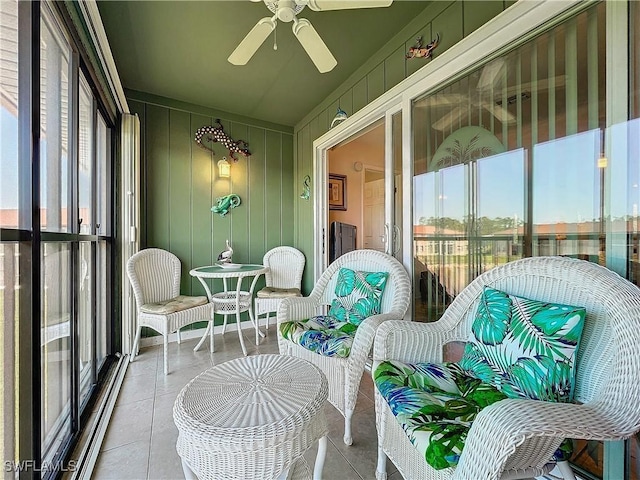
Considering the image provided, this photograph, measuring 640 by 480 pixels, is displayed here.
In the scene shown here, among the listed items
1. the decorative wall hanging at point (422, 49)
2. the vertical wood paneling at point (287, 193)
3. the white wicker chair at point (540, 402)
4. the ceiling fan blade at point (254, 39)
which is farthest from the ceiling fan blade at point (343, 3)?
the vertical wood paneling at point (287, 193)

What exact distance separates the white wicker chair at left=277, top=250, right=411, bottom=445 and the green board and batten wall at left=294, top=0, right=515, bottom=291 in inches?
47.4

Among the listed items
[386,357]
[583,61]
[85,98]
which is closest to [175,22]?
[85,98]

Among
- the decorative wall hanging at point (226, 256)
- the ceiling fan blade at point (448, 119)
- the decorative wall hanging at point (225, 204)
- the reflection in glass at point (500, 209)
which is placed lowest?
the decorative wall hanging at point (226, 256)

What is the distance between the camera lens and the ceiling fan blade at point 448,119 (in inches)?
69.8

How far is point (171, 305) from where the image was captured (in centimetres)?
254

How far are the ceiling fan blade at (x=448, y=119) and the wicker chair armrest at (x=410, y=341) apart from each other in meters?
1.26

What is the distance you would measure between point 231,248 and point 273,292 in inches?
31.3

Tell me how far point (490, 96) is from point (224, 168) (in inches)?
108

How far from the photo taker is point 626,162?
1.11m

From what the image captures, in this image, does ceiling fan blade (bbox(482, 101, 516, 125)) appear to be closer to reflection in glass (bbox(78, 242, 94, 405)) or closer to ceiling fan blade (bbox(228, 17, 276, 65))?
ceiling fan blade (bbox(228, 17, 276, 65))

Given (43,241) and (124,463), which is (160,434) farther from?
(43,241)

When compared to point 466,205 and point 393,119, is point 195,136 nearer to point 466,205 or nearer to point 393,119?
point 393,119

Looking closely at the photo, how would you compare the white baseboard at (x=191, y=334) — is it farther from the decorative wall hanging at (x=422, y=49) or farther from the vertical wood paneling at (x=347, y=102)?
the decorative wall hanging at (x=422, y=49)

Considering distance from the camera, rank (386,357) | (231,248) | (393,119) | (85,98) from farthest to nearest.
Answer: (231,248)
(393,119)
(85,98)
(386,357)
